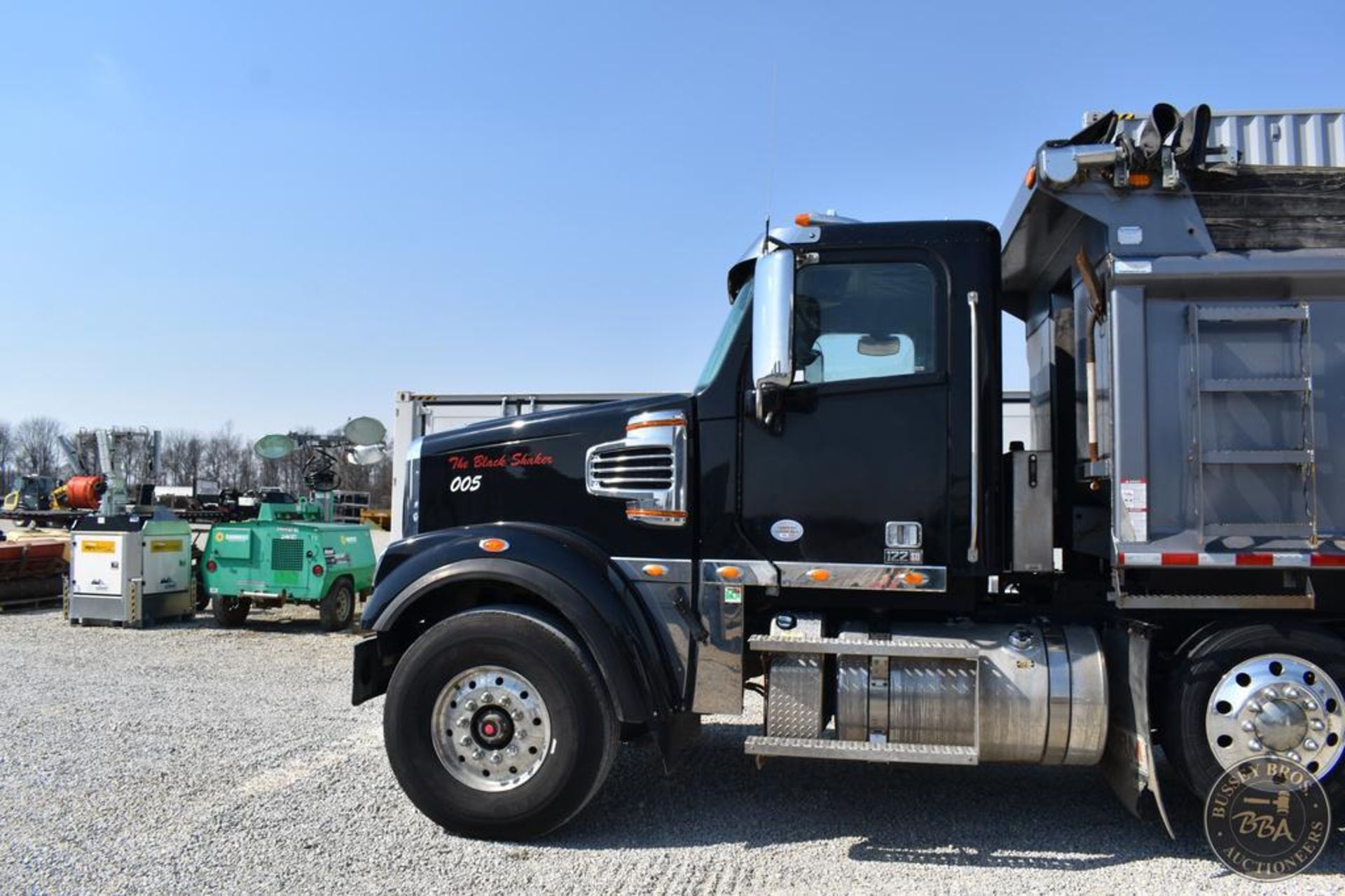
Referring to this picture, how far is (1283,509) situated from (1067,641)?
1116mm

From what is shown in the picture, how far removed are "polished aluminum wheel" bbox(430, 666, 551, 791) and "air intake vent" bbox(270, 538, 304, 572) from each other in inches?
356

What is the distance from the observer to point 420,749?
474 centimetres


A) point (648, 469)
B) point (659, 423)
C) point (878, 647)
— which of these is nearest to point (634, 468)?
point (648, 469)

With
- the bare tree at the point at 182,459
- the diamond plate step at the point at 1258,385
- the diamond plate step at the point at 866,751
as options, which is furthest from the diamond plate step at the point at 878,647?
the bare tree at the point at 182,459

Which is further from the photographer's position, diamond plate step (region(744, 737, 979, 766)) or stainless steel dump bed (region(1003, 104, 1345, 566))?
diamond plate step (region(744, 737, 979, 766))

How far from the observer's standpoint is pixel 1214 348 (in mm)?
4305

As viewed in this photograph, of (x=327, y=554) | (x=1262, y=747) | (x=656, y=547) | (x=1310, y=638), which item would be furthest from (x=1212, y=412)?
(x=327, y=554)

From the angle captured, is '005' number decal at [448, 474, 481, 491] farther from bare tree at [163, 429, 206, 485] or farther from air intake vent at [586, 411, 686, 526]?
bare tree at [163, 429, 206, 485]

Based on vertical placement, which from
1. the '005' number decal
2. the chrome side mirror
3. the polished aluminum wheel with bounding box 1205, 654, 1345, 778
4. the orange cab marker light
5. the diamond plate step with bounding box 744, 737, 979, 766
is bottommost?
the diamond plate step with bounding box 744, 737, 979, 766

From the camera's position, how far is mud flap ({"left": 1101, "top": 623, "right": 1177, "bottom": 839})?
4.35m

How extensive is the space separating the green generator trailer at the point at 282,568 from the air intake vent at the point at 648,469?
913cm

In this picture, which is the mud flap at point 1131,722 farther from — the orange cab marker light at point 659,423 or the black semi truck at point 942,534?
the orange cab marker light at point 659,423

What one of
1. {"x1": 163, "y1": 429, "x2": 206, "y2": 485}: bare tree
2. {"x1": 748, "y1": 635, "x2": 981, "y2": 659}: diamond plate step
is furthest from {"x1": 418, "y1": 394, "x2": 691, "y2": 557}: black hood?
{"x1": 163, "y1": 429, "x2": 206, "y2": 485}: bare tree

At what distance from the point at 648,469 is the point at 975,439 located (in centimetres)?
161
